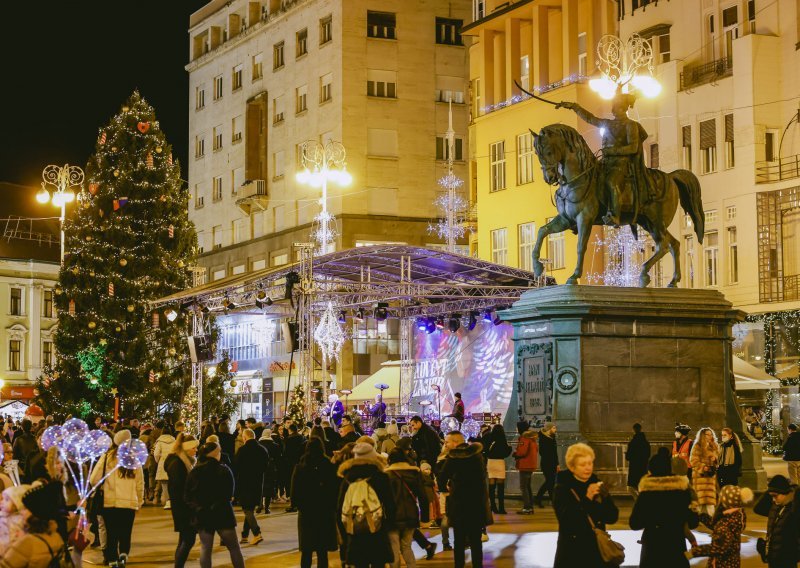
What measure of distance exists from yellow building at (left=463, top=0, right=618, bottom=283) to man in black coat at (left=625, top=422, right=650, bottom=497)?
27.2 m

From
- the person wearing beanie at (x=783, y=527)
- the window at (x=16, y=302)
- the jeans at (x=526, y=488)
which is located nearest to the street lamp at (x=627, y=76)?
the jeans at (x=526, y=488)

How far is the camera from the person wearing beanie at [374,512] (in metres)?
12.2

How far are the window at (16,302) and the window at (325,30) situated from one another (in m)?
29.2

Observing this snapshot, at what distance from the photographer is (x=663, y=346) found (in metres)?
21.6

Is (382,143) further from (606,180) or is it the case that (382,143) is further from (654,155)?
(606,180)

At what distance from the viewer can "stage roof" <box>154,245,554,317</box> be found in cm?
3503

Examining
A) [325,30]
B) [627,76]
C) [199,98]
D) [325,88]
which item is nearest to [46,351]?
[199,98]

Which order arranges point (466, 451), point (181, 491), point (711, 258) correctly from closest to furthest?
→ point (466, 451), point (181, 491), point (711, 258)

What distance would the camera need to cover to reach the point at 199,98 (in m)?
78.5

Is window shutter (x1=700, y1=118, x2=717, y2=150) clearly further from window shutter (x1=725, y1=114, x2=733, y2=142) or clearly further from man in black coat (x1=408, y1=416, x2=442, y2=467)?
man in black coat (x1=408, y1=416, x2=442, y2=467)

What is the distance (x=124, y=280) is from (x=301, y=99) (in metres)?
25.1

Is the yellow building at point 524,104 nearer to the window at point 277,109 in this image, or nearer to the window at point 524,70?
the window at point 524,70

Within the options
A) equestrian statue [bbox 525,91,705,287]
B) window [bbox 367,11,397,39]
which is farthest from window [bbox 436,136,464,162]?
equestrian statue [bbox 525,91,705,287]

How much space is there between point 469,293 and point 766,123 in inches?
404
